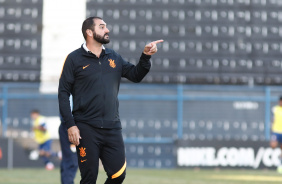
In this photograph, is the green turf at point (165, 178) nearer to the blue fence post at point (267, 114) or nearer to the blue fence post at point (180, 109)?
the blue fence post at point (180, 109)

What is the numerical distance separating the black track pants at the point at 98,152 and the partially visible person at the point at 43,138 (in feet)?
43.4

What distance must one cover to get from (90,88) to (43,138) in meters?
13.7

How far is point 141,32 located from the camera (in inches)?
816

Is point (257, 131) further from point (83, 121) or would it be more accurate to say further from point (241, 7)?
point (83, 121)

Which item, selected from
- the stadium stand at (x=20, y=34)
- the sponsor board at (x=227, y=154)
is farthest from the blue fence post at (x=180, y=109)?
the stadium stand at (x=20, y=34)

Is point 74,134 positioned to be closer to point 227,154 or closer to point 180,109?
point 227,154

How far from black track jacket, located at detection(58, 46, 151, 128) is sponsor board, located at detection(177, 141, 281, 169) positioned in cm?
1410

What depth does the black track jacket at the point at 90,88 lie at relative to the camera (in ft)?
21.6

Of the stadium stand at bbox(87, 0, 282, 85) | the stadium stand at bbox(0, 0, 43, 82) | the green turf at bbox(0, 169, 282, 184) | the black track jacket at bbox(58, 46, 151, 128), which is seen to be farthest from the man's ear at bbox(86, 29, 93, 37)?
the stadium stand at bbox(0, 0, 43, 82)

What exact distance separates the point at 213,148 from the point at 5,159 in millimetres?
5537

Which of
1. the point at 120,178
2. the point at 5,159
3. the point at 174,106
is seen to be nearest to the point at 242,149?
the point at 174,106

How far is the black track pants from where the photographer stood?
657cm

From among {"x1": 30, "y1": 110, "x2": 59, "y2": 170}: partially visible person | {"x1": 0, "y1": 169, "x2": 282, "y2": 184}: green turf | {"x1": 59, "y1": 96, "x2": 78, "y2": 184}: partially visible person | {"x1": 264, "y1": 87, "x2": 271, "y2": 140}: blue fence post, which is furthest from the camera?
{"x1": 264, "y1": 87, "x2": 271, "y2": 140}: blue fence post

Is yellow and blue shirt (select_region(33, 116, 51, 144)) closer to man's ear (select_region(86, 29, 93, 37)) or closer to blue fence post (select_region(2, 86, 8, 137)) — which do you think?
blue fence post (select_region(2, 86, 8, 137))
